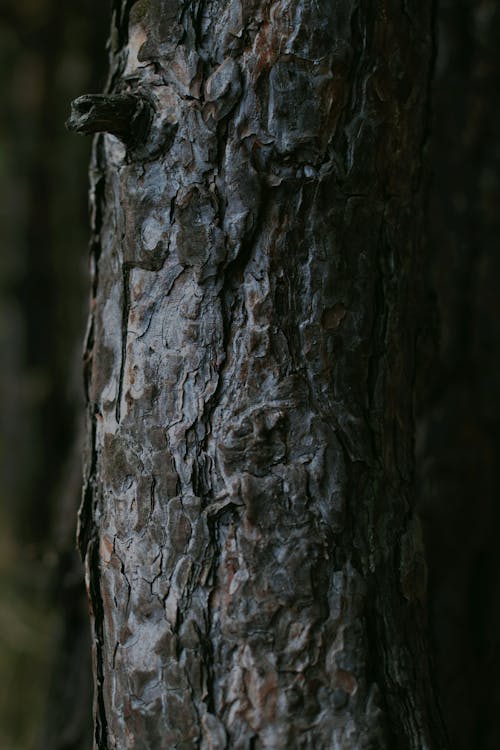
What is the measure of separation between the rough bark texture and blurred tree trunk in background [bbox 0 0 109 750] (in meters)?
1.46

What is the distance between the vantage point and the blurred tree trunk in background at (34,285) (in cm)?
221

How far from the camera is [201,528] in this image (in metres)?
0.71

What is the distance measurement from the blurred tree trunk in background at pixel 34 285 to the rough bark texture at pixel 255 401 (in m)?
1.46

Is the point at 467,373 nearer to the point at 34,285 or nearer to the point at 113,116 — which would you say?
the point at 113,116

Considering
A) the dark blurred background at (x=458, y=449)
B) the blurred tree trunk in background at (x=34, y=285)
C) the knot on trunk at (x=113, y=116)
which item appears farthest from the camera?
the blurred tree trunk in background at (x=34, y=285)

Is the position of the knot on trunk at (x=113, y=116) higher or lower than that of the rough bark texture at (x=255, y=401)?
higher

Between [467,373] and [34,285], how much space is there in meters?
1.47

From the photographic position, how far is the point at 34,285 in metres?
2.44

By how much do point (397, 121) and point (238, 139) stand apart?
0.17 metres

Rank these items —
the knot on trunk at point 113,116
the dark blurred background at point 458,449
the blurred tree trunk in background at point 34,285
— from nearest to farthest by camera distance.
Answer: the knot on trunk at point 113,116 → the dark blurred background at point 458,449 → the blurred tree trunk in background at point 34,285

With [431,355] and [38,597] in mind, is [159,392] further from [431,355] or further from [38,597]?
[38,597]

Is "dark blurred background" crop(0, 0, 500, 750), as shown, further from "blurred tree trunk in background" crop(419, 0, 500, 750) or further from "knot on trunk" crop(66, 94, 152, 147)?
"knot on trunk" crop(66, 94, 152, 147)

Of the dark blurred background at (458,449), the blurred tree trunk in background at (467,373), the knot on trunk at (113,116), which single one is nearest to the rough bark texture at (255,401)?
the knot on trunk at (113,116)

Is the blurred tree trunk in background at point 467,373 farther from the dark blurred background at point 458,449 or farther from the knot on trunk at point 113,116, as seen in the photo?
the knot on trunk at point 113,116
